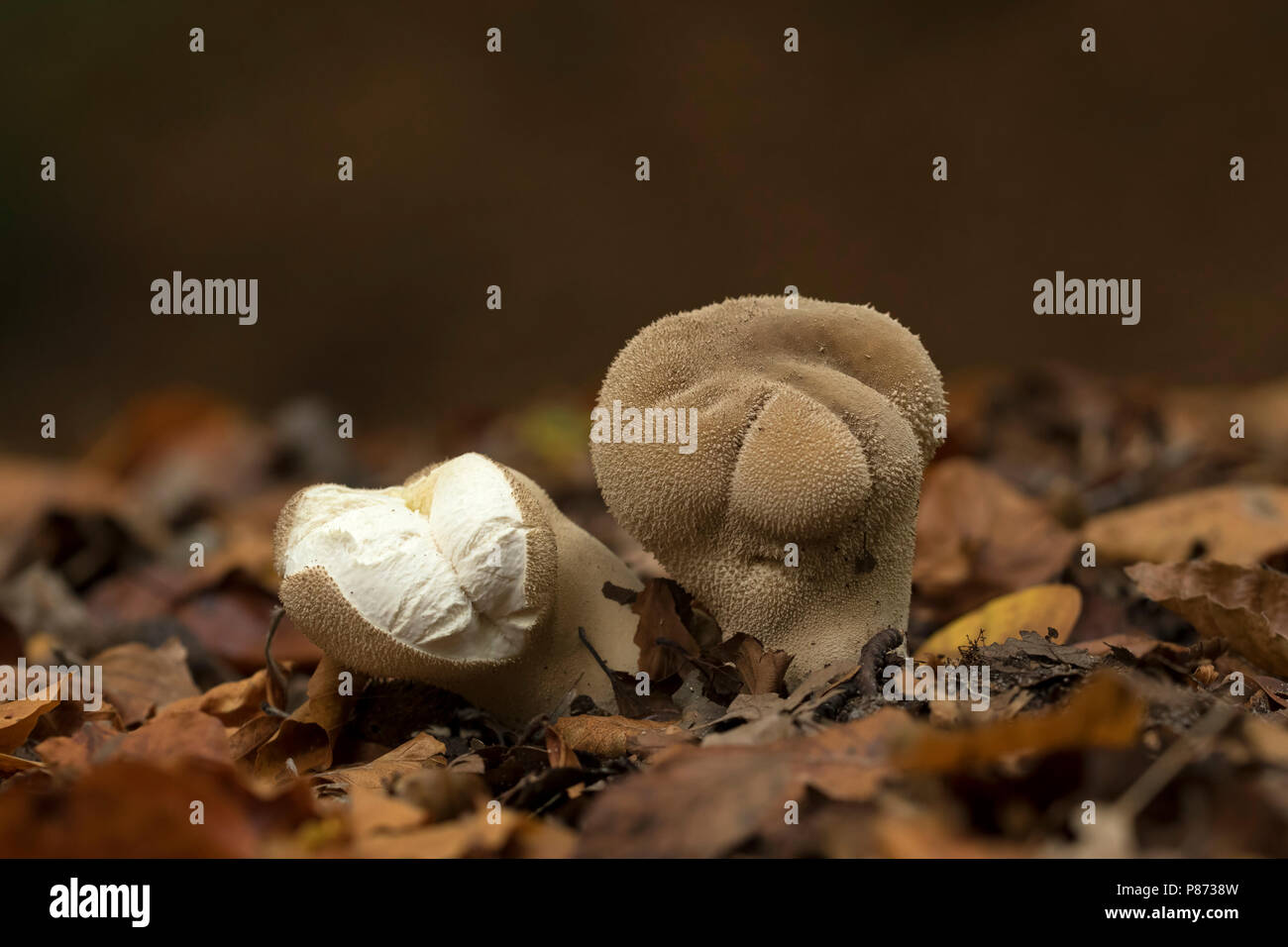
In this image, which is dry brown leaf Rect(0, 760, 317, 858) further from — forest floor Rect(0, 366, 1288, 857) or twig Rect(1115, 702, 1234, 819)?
twig Rect(1115, 702, 1234, 819)

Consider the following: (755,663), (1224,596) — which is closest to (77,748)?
(755,663)

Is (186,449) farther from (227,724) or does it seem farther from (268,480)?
(227,724)

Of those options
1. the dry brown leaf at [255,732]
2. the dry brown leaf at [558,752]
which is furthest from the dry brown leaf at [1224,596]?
the dry brown leaf at [255,732]

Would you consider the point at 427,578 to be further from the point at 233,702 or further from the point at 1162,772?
the point at 1162,772

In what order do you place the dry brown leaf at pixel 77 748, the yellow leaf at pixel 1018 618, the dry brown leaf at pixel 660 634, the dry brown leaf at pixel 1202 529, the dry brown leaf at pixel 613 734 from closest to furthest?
the dry brown leaf at pixel 613 734 → the dry brown leaf at pixel 77 748 → the dry brown leaf at pixel 660 634 → the yellow leaf at pixel 1018 618 → the dry brown leaf at pixel 1202 529

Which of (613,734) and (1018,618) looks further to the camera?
(1018,618)

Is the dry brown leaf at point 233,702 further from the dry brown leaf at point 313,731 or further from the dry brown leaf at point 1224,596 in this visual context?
the dry brown leaf at point 1224,596
